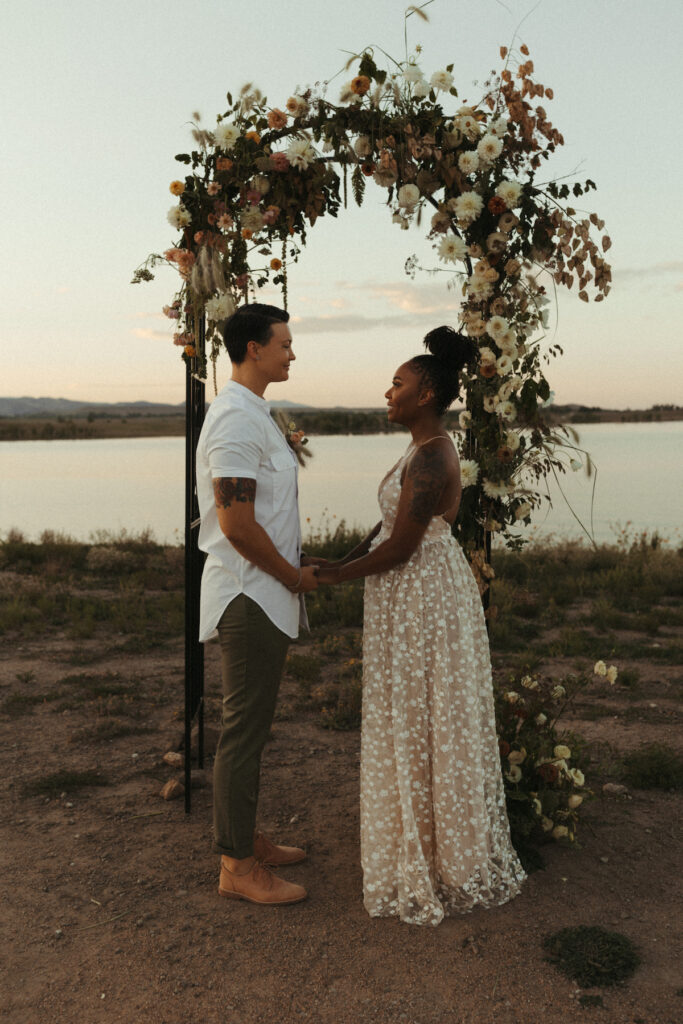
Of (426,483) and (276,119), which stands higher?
(276,119)

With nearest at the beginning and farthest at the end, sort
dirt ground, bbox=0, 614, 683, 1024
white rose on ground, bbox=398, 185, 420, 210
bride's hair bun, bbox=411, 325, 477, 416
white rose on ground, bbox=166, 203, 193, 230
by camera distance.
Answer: dirt ground, bbox=0, 614, 683, 1024, bride's hair bun, bbox=411, 325, 477, 416, white rose on ground, bbox=398, 185, 420, 210, white rose on ground, bbox=166, 203, 193, 230

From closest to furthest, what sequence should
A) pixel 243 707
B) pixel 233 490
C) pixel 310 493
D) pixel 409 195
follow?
pixel 233 490 → pixel 243 707 → pixel 409 195 → pixel 310 493

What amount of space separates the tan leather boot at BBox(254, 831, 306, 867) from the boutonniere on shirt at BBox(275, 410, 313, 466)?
5.29 feet

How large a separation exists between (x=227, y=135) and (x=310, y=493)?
58.0ft

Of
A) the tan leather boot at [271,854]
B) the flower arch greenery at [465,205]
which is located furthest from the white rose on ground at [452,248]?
the tan leather boot at [271,854]

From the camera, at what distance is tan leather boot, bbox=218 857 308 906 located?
10.8 ft

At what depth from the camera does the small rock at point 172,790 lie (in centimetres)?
433

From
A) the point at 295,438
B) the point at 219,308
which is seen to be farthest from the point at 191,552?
the point at 219,308

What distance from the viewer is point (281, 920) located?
3182mm

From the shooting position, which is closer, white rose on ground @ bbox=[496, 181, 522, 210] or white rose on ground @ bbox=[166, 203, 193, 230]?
white rose on ground @ bbox=[496, 181, 522, 210]

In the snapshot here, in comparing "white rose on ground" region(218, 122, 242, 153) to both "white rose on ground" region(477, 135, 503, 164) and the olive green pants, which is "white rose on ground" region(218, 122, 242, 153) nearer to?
"white rose on ground" region(477, 135, 503, 164)

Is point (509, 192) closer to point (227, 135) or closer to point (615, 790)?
point (227, 135)

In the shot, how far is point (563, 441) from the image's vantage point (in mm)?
3764

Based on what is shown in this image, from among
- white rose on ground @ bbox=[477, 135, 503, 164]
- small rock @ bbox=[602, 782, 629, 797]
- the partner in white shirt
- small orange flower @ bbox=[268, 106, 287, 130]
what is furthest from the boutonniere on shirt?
small rock @ bbox=[602, 782, 629, 797]
